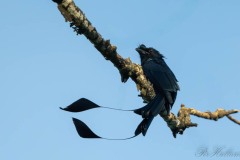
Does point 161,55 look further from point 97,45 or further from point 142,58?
point 97,45

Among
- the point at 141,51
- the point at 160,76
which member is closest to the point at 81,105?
the point at 160,76

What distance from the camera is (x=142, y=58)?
6633mm

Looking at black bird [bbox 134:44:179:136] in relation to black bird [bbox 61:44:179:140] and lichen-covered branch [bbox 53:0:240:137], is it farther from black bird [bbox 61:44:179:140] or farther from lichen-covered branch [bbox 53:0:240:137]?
lichen-covered branch [bbox 53:0:240:137]

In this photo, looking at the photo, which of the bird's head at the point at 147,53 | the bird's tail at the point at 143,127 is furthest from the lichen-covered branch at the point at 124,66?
the bird's head at the point at 147,53

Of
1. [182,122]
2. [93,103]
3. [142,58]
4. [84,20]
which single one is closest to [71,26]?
[84,20]

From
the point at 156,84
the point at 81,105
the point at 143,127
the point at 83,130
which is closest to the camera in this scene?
the point at 83,130

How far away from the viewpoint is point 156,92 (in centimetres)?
538

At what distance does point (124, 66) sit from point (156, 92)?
837 mm

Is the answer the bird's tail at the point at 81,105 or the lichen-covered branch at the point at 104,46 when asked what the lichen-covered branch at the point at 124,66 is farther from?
the bird's tail at the point at 81,105

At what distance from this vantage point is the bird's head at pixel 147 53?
663 cm

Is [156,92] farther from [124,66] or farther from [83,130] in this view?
[83,130]

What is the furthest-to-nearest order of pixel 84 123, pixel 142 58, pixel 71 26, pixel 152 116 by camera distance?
pixel 142 58
pixel 152 116
pixel 71 26
pixel 84 123

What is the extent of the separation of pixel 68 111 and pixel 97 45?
0.78 meters

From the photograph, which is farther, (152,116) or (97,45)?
(152,116)
